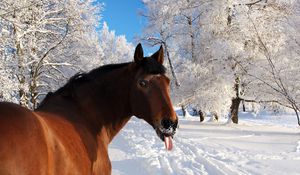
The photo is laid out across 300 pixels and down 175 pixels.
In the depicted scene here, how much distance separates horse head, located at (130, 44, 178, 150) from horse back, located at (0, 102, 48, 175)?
113 cm

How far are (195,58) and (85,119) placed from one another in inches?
707

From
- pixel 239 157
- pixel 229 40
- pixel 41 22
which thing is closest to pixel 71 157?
pixel 239 157

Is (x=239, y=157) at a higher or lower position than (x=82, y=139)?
lower

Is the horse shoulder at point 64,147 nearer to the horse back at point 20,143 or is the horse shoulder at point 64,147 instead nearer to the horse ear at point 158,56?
the horse back at point 20,143

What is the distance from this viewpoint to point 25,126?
1.88m

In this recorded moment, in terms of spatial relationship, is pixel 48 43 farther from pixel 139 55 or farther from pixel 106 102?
pixel 139 55

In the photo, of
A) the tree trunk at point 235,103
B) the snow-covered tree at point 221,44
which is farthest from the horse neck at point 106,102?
the tree trunk at point 235,103

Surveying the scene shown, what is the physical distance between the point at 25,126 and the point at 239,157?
7946 mm

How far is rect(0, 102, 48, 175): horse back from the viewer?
1711 millimetres

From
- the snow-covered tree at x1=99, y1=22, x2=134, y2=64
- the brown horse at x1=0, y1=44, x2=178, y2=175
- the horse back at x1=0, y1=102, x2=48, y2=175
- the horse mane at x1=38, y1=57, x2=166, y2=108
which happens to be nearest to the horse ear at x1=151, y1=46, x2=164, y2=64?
the brown horse at x1=0, y1=44, x2=178, y2=175

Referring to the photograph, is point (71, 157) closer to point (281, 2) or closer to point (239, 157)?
point (239, 157)

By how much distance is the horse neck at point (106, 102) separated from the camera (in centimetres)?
317

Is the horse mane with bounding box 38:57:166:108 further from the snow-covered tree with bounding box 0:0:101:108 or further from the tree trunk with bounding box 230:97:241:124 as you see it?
the tree trunk with bounding box 230:97:241:124

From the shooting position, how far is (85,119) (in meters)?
3.10
